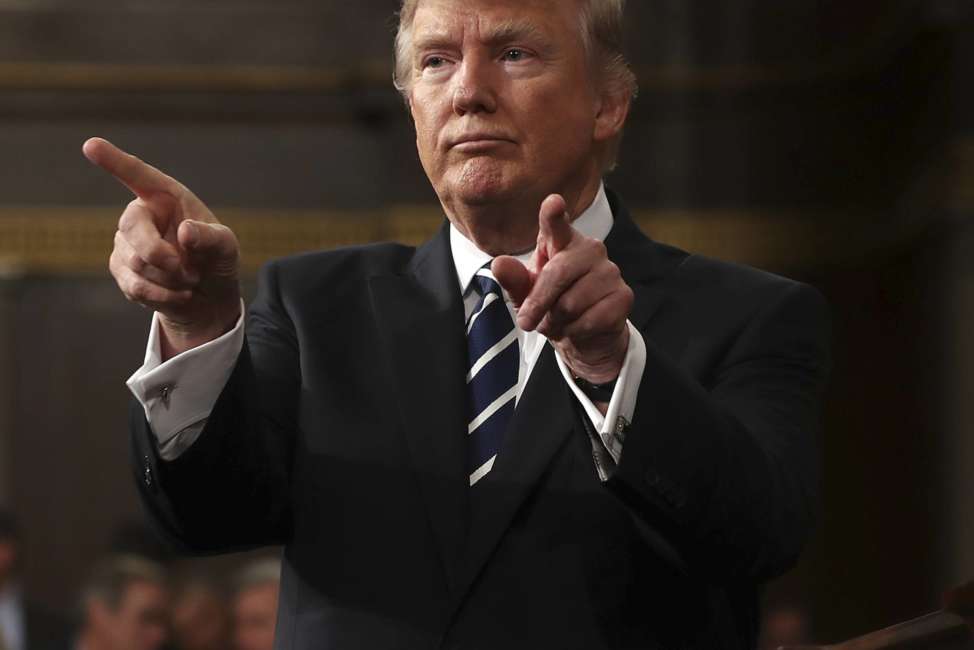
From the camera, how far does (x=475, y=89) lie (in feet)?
5.87

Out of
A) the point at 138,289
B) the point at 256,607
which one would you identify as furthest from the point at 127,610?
the point at 138,289

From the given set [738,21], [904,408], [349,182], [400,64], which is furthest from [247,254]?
[400,64]

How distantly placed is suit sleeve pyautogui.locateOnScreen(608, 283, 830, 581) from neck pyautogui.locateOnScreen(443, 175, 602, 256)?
0.23 m

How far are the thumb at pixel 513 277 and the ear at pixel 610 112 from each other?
45 cm

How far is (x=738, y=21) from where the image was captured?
8.12 m

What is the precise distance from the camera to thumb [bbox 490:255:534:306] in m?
1.49

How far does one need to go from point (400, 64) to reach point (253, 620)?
3395mm

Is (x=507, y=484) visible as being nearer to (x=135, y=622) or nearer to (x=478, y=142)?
(x=478, y=142)

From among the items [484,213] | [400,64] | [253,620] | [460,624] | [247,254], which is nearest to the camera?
[460,624]

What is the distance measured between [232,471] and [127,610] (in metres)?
3.89

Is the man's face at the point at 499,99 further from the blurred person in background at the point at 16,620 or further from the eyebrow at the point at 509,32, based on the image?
the blurred person in background at the point at 16,620

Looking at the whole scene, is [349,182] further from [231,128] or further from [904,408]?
[904,408]

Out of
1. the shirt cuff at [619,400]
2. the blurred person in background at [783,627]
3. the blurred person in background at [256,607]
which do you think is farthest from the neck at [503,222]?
the blurred person in background at [783,627]

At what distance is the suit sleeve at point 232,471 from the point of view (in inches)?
66.3
